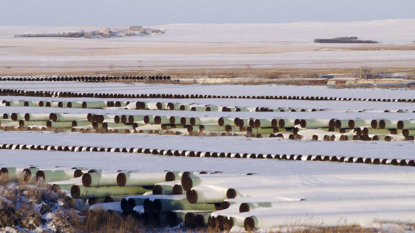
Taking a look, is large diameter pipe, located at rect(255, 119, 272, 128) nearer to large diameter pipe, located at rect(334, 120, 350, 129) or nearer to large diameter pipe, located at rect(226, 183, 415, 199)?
large diameter pipe, located at rect(334, 120, 350, 129)

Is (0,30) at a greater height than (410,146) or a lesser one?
greater

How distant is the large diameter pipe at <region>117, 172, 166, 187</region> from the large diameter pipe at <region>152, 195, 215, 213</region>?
105 centimetres

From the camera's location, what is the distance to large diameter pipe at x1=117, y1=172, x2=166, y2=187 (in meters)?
10.5

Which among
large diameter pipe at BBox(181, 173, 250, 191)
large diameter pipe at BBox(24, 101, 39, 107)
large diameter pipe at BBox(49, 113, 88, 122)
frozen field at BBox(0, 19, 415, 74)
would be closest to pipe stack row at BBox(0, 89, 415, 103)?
large diameter pipe at BBox(24, 101, 39, 107)

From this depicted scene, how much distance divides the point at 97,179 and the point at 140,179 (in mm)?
686

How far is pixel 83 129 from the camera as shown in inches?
802

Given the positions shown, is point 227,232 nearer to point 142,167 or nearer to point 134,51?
point 142,167

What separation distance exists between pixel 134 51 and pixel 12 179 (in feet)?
377

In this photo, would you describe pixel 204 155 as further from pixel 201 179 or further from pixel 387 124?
pixel 387 124

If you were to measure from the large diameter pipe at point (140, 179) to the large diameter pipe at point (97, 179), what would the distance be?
14cm

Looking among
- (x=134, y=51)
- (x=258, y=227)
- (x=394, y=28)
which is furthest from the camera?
(x=394, y=28)

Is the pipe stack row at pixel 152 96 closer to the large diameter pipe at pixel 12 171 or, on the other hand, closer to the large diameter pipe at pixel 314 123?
the large diameter pipe at pixel 314 123

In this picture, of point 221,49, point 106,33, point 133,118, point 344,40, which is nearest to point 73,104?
point 133,118

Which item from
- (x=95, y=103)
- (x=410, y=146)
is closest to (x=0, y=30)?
(x=95, y=103)
